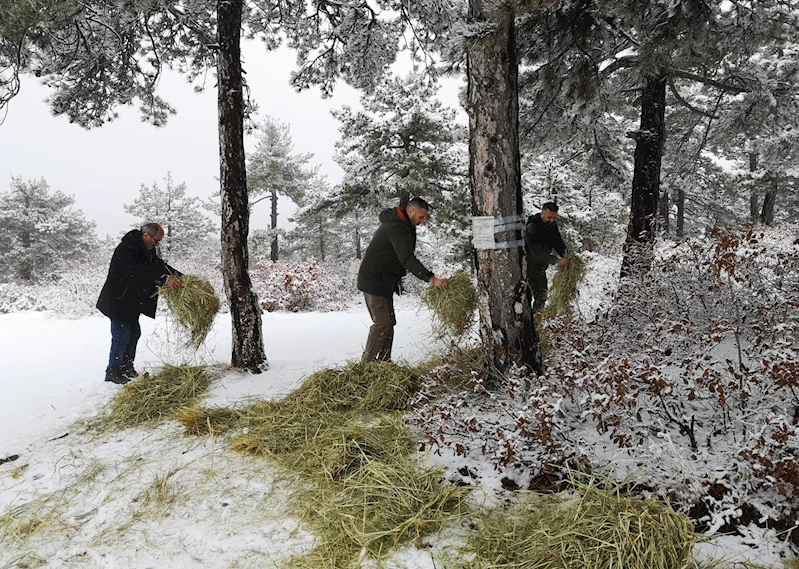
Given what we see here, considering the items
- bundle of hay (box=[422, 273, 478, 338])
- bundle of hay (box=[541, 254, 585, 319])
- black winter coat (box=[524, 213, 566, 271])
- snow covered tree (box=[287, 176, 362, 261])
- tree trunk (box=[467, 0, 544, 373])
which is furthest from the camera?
snow covered tree (box=[287, 176, 362, 261])

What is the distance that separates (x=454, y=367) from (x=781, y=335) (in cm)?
226

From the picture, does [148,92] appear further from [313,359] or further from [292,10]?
[313,359]

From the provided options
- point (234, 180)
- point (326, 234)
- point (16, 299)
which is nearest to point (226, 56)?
point (234, 180)

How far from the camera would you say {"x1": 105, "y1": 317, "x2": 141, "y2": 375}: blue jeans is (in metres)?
4.74

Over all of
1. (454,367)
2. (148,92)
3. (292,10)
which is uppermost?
(292,10)

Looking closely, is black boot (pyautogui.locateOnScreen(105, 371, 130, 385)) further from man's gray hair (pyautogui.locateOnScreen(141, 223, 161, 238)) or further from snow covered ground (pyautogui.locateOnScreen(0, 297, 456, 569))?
man's gray hair (pyautogui.locateOnScreen(141, 223, 161, 238))

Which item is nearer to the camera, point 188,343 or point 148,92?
point 188,343

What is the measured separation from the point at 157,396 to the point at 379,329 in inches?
82.0

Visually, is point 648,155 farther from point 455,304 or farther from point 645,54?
point 455,304

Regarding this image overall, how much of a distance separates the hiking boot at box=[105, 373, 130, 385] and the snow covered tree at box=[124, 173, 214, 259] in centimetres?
2291

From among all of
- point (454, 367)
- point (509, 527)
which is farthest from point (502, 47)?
point (509, 527)

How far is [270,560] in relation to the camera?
1939mm

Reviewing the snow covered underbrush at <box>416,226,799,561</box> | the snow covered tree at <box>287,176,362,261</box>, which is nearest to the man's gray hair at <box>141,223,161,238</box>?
the snow covered underbrush at <box>416,226,799,561</box>

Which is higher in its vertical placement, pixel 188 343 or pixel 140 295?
pixel 140 295
